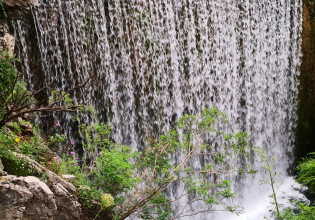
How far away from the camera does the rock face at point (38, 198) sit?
3.04 m

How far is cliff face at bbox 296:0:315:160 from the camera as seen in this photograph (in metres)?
11.6

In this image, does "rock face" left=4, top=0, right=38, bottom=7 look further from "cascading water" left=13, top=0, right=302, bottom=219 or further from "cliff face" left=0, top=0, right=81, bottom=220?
"cliff face" left=0, top=0, right=81, bottom=220

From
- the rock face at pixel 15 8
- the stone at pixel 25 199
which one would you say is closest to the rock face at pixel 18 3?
the rock face at pixel 15 8

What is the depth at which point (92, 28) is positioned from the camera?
6176 millimetres

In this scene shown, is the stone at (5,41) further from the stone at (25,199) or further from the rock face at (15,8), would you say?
the stone at (25,199)

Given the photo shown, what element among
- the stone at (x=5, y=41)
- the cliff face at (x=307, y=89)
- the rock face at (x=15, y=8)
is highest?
Result: the rock face at (x=15, y=8)

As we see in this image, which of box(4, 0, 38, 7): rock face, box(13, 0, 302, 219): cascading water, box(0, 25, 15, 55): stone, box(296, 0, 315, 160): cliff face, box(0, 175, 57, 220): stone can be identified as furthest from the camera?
box(296, 0, 315, 160): cliff face

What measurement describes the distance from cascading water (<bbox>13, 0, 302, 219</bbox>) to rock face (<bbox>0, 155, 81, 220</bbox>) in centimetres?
102

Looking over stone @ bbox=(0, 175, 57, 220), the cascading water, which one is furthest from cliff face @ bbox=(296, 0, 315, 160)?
stone @ bbox=(0, 175, 57, 220)

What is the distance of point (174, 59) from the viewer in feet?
24.9

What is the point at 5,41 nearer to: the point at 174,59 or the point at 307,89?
the point at 174,59

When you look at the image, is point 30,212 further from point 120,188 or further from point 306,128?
point 306,128

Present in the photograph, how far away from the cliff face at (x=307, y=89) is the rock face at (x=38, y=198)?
9.37 meters

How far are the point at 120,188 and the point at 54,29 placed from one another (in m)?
2.77
